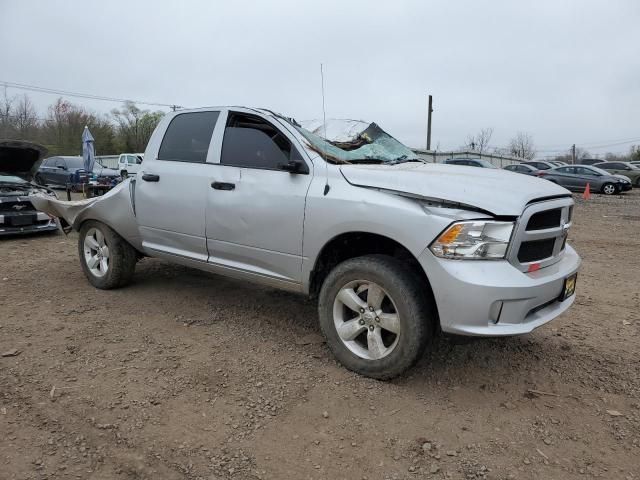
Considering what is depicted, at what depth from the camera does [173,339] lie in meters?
3.94

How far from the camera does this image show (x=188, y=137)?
4387 millimetres

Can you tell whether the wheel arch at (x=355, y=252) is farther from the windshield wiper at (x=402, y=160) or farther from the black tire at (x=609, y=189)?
A: the black tire at (x=609, y=189)

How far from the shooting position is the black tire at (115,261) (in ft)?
16.5

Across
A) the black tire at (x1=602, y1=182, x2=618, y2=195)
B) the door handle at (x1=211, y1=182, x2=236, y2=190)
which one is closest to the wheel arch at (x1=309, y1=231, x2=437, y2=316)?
the door handle at (x1=211, y1=182, x2=236, y2=190)

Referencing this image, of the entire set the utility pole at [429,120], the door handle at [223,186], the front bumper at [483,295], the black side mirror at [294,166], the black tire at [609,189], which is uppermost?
the utility pole at [429,120]

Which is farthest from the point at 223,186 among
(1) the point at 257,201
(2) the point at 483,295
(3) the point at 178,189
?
(2) the point at 483,295

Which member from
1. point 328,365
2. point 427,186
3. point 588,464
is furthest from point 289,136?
point 588,464

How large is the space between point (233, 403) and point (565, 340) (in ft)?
8.97

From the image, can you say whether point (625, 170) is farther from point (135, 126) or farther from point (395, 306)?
point (135, 126)

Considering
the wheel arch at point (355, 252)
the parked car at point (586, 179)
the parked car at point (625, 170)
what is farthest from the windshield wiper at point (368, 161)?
the parked car at point (625, 170)

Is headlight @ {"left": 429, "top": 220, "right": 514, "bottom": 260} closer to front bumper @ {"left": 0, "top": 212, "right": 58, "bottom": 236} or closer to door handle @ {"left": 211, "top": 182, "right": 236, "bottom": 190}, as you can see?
door handle @ {"left": 211, "top": 182, "right": 236, "bottom": 190}

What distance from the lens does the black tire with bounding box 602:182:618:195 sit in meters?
21.2

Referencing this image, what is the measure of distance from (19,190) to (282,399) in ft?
27.1

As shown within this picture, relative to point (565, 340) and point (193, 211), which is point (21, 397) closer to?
point (193, 211)
